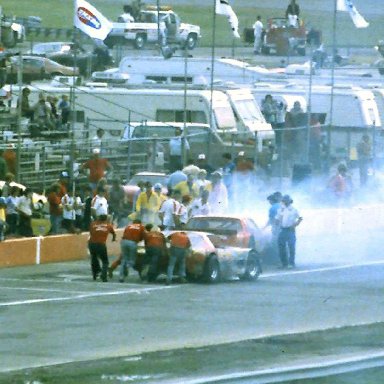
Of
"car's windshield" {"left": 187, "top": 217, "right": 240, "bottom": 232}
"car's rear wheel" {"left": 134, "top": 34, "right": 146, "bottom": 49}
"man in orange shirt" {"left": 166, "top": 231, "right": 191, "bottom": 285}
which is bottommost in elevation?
"man in orange shirt" {"left": 166, "top": 231, "right": 191, "bottom": 285}

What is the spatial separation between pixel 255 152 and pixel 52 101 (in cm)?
449

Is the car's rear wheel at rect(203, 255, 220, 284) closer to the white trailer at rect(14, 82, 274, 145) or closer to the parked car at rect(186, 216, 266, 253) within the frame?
the parked car at rect(186, 216, 266, 253)

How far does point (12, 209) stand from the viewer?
1147 inches

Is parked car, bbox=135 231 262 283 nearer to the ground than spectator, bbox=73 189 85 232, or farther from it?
nearer to the ground

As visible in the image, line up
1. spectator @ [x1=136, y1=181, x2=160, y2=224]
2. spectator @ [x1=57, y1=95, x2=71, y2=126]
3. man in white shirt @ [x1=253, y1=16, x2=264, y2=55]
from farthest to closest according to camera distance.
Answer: man in white shirt @ [x1=253, y1=16, x2=264, y2=55] → spectator @ [x1=57, y1=95, x2=71, y2=126] → spectator @ [x1=136, y1=181, x2=160, y2=224]

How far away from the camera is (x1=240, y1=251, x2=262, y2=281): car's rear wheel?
92.1 ft

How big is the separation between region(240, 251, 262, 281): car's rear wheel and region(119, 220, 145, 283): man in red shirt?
1966 mm

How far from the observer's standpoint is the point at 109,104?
135 ft

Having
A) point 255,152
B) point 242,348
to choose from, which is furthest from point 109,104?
point 242,348

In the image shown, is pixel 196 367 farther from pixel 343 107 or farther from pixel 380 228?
pixel 343 107

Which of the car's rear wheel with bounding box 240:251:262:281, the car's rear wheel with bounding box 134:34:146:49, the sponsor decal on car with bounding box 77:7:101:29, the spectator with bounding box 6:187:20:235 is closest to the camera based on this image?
the car's rear wheel with bounding box 240:251:262:281

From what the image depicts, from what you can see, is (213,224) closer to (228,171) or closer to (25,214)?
(25,214)

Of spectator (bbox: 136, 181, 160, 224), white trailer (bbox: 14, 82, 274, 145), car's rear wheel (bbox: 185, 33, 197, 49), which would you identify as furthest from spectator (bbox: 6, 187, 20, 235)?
car's rear wheel (bbox: 185, 33, 197, 49)

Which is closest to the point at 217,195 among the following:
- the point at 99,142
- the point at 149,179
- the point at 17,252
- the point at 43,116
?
the point at 149,179
